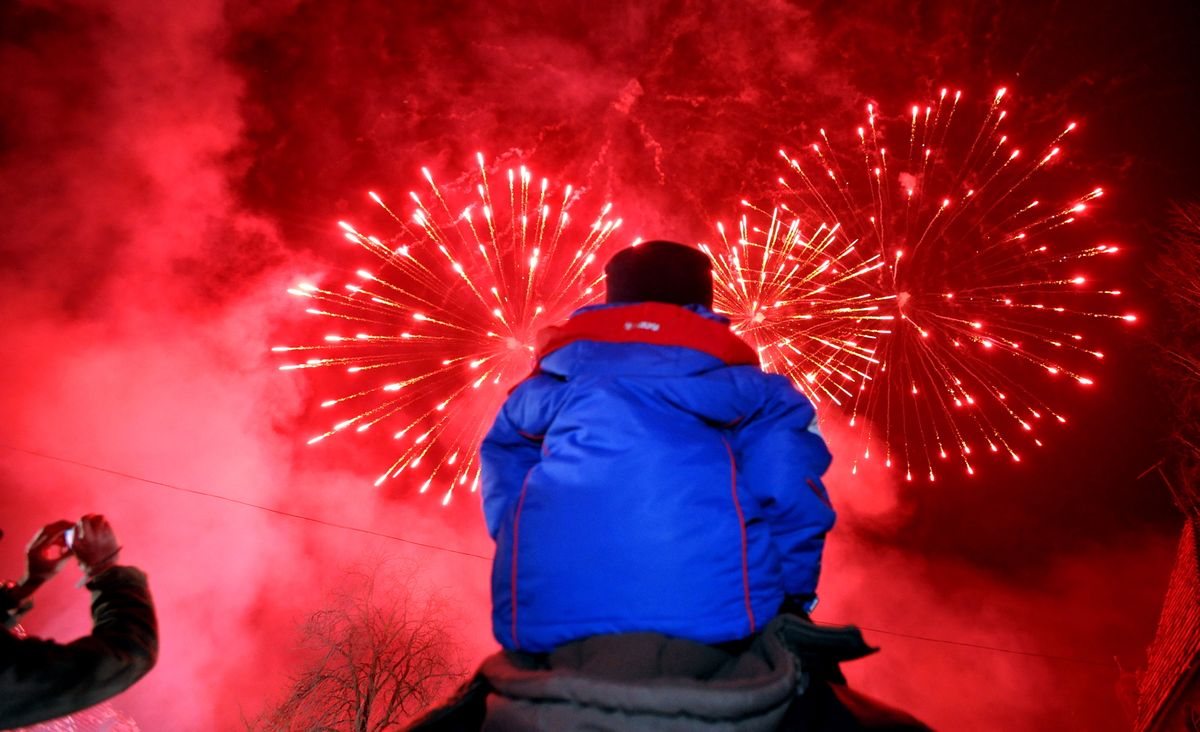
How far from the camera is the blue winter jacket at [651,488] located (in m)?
→ 1.74

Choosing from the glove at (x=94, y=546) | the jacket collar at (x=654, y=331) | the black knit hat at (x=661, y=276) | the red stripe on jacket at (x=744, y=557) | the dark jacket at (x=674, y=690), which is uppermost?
the black knit hat at (x=661, y=276)

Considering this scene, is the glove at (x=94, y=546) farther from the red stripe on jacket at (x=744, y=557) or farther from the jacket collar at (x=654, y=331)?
the red stripe on jacket at (x=744, y=557)

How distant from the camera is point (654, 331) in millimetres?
2248

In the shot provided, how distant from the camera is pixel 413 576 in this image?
713 inches

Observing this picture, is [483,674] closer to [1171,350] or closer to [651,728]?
[651,728]

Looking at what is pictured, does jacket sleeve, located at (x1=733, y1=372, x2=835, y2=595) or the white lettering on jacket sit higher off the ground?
the white lettering on jacket

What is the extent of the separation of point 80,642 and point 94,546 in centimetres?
69

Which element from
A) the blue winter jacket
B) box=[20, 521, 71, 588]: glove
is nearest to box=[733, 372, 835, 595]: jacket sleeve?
the blue winter jacket

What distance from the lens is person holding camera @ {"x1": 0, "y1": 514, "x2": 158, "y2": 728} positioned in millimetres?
2236

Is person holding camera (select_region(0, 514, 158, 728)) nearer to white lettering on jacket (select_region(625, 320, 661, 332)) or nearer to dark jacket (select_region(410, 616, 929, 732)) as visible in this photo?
dark jacket (select_region(410, 616, 929, 732))

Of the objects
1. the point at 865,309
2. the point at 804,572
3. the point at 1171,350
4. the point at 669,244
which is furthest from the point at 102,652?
the point at 1171,350

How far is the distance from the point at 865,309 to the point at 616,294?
383 inches

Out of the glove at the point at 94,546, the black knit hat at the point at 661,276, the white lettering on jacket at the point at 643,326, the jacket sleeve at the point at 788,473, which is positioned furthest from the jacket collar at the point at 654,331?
the glove at the point at 94,546

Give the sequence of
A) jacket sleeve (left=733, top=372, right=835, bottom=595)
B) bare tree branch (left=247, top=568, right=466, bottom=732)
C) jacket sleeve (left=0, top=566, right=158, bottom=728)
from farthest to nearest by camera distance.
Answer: bare tree branch (left=247, top=568, right=466, bottom=732), jacket sleeve (left=0, top=566, right=158, bottom=728), jacket sleeve (left=733, top=372, right=835, bottom=595)
